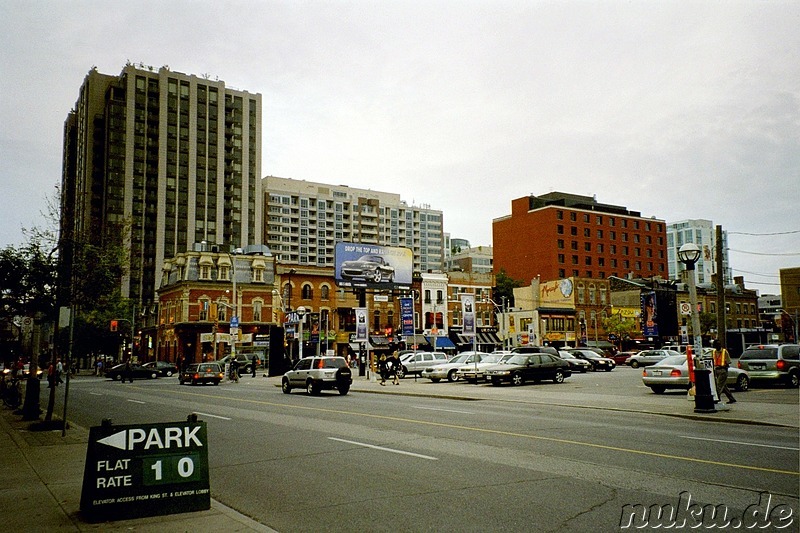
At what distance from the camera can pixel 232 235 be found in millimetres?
123500

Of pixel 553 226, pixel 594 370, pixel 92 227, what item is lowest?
pixel 594 370

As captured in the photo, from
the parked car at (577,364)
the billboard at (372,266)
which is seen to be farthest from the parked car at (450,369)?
the billboard at (372,266)

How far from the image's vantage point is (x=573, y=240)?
354 feet

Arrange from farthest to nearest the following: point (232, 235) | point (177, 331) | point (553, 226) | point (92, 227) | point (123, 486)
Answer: point (232, 235) → point (553, 226) → point (177, 331) → point (92, 227) → point (123, 486)

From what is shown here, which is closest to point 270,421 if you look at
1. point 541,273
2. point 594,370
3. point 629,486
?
point 629,486

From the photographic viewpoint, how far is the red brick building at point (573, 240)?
4181 inches

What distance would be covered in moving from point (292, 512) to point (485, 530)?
238 cm

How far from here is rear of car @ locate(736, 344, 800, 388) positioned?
85.5 ft

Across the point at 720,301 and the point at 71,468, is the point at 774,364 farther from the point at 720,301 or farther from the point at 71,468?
the point at 71,468

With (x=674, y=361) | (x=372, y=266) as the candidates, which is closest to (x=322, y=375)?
(x=674, y=361)

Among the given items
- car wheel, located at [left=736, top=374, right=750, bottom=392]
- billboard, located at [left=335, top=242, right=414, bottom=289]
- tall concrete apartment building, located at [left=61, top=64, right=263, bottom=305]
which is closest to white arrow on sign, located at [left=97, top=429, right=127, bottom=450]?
car wheel, located at [left=736, top=374, right=750, bottom=392]

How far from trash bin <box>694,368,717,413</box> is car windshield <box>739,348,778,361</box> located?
11.5 metres

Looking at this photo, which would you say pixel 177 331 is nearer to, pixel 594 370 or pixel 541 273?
pixel 594 370

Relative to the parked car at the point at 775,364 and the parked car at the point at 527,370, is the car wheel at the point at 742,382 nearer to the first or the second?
the parked car at the point at 775,364
